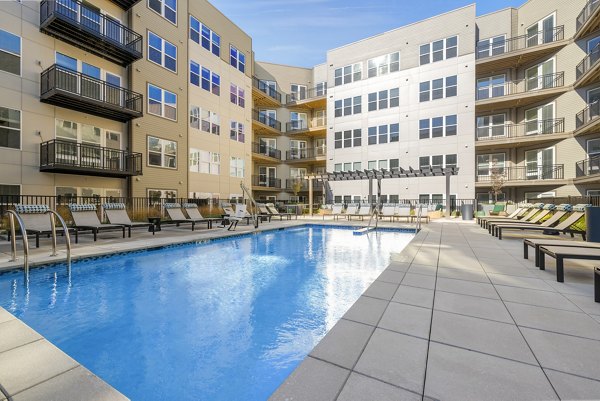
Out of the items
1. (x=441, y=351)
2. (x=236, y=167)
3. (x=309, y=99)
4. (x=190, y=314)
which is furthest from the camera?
(x=309, y=99)

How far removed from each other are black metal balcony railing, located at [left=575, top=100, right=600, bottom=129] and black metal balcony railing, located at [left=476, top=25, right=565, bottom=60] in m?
5.51

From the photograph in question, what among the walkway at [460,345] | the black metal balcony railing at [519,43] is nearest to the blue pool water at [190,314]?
the walkway at [460,345]

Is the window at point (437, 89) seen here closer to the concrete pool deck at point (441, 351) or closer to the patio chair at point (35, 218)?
the concrete pool deck at point (441, 351)

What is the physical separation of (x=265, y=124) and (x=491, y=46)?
19.9 meters

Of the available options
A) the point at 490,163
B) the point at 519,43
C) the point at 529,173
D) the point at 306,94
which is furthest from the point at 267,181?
the point at 519,43

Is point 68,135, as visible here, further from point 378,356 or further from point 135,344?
point 378,356

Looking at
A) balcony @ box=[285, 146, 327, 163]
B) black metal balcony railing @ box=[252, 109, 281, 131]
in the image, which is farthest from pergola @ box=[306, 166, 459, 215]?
black metal balcony railing @ box=[252, 109, 281, 131]

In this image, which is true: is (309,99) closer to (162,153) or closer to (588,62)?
(162,153)

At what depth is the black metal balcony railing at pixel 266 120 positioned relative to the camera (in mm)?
27248

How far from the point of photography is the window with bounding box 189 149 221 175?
18.7m

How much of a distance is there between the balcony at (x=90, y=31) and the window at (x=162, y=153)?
4286 millimetres

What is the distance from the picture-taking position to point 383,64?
82.4ft

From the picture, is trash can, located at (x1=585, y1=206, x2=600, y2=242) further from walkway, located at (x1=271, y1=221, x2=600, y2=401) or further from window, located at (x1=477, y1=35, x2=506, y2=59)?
window, located at (x1=477, y1=35, x2=506, y2=59)

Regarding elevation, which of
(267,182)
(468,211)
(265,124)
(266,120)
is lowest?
(468,211)
